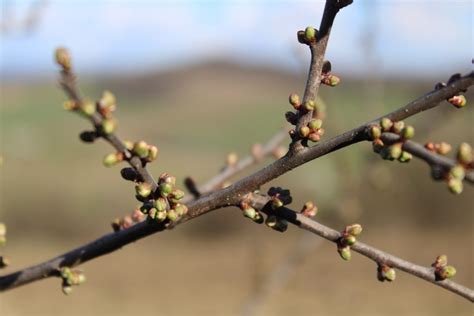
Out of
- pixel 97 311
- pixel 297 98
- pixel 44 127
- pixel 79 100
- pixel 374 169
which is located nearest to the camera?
pixel 79 100

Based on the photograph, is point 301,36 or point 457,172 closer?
point 457,172

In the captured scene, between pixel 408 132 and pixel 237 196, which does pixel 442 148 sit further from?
pixel 237 196

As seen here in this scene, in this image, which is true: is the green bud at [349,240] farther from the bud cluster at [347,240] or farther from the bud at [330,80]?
the bud at [330,80]

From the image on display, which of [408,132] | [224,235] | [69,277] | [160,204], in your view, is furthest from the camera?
[224,235]

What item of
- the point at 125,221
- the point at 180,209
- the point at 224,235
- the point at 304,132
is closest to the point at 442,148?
the point at 304,132

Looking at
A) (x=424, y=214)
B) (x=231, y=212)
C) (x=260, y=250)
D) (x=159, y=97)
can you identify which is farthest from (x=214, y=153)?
(x=260, y=250)

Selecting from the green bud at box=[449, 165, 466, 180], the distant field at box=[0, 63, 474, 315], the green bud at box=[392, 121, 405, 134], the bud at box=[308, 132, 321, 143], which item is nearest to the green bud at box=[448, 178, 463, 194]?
the green bud at box=[449, 165, 466, 180]

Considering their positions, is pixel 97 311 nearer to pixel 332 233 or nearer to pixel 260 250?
pixel 260 250
